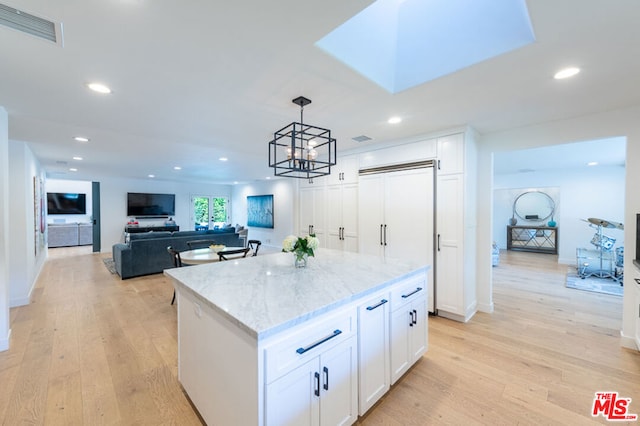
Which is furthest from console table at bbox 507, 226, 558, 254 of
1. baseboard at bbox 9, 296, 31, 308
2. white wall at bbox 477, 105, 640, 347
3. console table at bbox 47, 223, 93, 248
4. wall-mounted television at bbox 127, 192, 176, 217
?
console table at bbox 47, 223, 93, 248

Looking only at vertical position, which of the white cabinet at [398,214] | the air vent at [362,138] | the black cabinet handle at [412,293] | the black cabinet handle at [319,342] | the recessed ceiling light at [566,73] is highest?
the recessed ceiling light at [566,73]

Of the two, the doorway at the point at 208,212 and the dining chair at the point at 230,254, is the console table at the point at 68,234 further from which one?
the dining chair at the point at 230,254

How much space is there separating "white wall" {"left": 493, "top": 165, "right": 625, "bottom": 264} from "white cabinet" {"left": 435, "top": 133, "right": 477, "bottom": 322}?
5429mm

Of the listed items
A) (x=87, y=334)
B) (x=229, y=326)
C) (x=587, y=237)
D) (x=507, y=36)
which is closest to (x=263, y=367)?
(x=229, y=326)

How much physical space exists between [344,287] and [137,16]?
1.95 meters

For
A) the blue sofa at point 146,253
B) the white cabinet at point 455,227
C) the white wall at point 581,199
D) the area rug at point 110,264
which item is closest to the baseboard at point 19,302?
the blue sofa at point 146,253

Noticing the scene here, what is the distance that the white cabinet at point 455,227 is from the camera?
10.7 feet

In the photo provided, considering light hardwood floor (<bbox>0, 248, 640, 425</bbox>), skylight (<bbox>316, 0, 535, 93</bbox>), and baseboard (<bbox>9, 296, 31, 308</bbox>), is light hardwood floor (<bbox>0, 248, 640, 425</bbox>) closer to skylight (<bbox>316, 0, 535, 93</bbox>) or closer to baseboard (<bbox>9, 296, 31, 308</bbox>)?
baseboard (<bbox>9, 296, 31, 308</bbox>)

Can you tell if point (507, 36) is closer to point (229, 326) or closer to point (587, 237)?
point (229, 326)

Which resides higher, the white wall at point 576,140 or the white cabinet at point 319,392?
the white wall at point 576,140

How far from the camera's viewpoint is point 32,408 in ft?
6.20

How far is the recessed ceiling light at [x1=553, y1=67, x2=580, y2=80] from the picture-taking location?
1925 millimetres

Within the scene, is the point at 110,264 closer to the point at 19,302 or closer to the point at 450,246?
the point at 19,302

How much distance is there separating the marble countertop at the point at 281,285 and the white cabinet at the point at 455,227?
1202 millimetres
